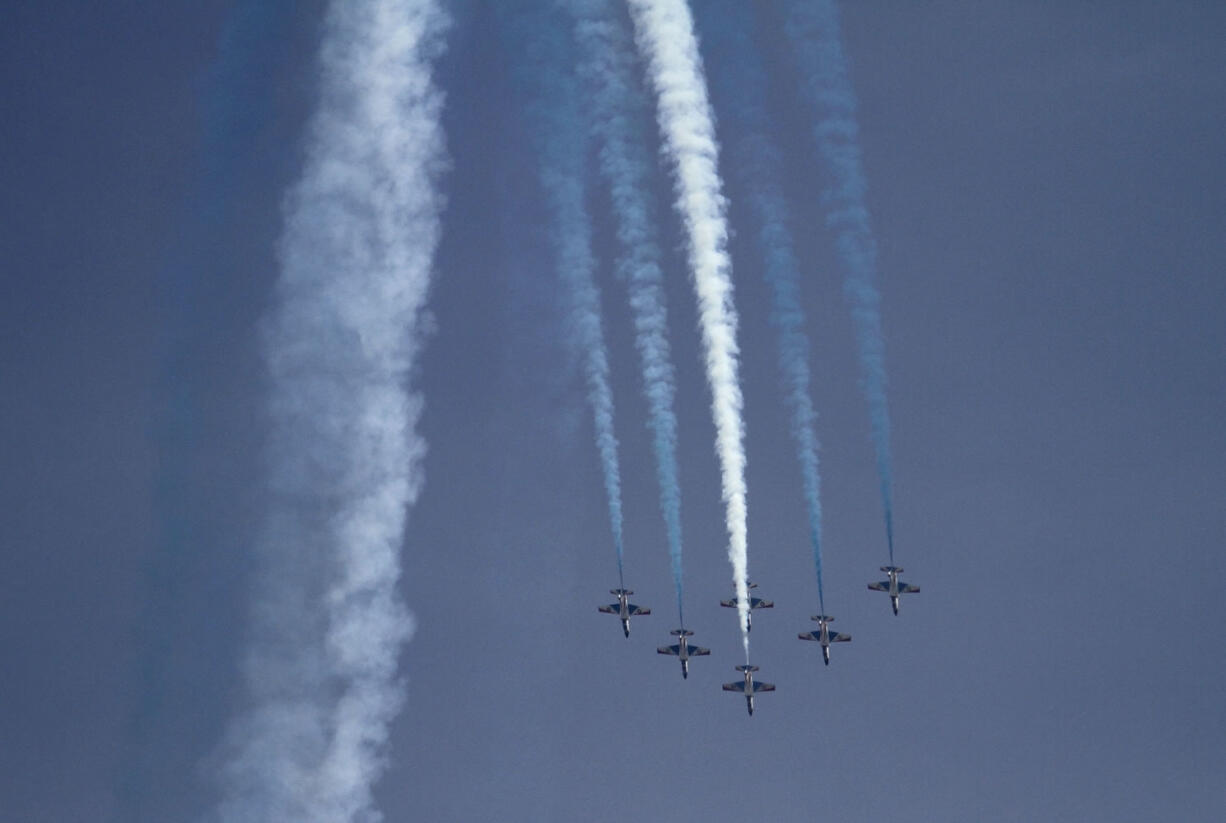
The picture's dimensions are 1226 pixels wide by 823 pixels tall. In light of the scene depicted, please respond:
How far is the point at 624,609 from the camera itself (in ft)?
263

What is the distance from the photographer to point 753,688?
80.4m

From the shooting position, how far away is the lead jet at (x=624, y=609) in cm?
8038

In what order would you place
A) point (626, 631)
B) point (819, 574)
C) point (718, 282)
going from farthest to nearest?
point (626, 631) < point (819, 574) < point (718, 282)

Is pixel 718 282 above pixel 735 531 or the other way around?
above

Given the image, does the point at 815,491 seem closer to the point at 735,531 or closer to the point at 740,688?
the point at 735,531

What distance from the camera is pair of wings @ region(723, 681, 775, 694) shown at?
8050 cm

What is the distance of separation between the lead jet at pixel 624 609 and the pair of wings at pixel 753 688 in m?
3.39

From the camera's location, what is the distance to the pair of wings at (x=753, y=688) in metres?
80.5

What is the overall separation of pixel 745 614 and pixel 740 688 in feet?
19.7

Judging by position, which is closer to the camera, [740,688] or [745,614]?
[745,614]

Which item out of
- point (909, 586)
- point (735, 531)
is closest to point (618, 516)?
point (735, 531)

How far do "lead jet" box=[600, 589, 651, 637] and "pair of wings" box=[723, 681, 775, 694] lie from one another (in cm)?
339

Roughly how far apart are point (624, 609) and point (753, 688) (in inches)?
183

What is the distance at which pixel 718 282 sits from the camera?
6850 centimetres
